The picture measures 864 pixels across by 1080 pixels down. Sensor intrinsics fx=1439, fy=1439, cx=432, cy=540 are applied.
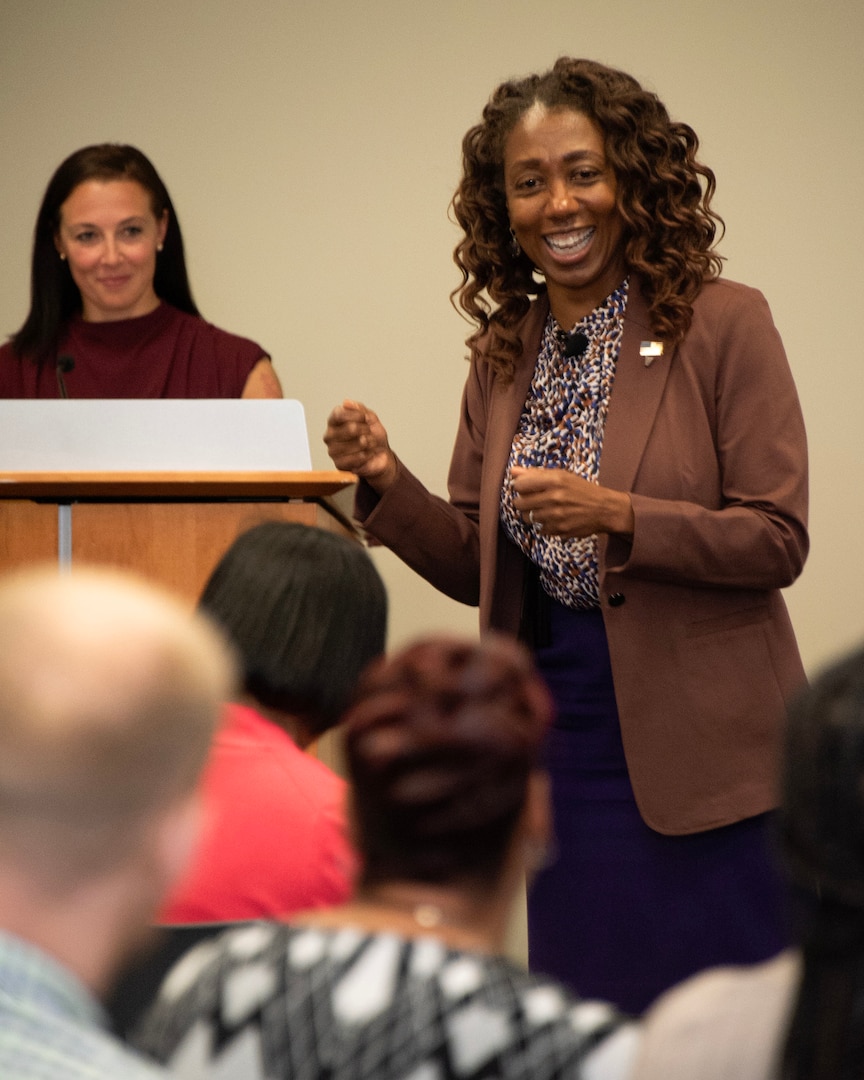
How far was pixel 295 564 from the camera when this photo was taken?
171 cm

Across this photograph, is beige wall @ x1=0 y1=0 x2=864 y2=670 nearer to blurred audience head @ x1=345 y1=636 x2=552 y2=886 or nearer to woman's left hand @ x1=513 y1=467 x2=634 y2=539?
woman's left hand @ x1=513 y1=467 x2=634 y2=539

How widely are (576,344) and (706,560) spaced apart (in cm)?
48

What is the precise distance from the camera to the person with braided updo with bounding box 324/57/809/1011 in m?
2.37

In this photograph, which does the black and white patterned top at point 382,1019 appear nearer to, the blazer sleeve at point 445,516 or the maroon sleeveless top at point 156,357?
the blazer sleeve at point 445,516

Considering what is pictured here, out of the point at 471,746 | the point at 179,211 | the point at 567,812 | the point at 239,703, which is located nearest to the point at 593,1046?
the point at 471,746

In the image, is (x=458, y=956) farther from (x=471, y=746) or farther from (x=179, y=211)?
(x=179, y=211)

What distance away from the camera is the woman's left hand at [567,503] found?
2.21 meters

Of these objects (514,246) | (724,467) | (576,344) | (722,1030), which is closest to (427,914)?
(722,1030)

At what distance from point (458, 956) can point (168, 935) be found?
1.87 ft

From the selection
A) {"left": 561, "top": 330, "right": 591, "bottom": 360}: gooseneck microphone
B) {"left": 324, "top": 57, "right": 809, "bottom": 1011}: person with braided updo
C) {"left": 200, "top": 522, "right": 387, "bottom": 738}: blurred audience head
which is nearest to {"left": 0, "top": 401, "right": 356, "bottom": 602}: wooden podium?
{"left": 324, "top": 57, "right": 809, "bottom": 1011}: person with braided updo

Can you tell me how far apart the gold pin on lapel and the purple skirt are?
445 mm

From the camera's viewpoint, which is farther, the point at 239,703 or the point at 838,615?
the point at 838,615

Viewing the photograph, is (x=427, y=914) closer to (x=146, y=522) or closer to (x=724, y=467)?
(x=724, y=467)

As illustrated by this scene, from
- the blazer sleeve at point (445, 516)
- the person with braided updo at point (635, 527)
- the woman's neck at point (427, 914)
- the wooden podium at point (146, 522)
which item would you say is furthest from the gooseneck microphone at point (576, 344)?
the woman's neck at point (427, 914)
